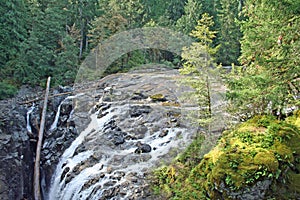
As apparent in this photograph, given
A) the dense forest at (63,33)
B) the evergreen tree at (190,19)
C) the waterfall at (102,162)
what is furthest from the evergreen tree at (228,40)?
the waterfall at (102,162)

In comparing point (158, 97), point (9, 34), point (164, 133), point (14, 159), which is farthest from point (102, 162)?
point (9, 34)

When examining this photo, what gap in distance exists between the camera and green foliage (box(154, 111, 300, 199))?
19.6ft

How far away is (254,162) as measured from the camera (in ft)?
20.1

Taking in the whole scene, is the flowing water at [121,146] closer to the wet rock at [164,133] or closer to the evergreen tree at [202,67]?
the wet rock at [164,133]

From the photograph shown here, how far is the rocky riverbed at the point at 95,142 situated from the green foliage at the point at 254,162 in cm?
270

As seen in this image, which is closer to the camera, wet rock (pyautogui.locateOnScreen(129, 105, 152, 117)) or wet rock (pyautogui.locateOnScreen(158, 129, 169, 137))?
wet rock (pyautogui.locateOnScreen(158, 129, 169, 137))

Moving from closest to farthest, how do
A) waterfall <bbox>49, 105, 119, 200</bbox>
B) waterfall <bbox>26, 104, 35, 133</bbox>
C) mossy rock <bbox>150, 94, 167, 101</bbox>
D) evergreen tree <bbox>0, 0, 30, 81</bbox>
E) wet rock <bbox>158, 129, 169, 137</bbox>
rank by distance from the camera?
waterfall <bbox>49, 105, 119, 200</bbox> < wet rock <bbox>158, 129, 169, 137</bbox> < waterfall <bbox>26, 104, 35, 133</bbox> < mossy rock <bbox>150, 94, 167, 101</bbox> < evergreen tree <bbox>0, 0, 30, 81</bbox>

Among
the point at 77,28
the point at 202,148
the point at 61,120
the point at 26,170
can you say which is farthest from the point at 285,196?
the point at 77,28

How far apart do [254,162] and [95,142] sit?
8.01m

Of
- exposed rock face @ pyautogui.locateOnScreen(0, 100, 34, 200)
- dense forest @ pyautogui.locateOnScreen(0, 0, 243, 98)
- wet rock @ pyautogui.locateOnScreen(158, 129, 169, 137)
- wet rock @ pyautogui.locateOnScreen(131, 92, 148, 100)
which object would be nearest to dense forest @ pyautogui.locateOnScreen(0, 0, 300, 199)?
wet rock @ pyautogui.locateOnScreen(158, 129, 169, 137)

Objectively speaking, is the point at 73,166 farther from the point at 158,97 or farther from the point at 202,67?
the point at 158,97

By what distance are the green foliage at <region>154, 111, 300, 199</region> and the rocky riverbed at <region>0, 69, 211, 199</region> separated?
270 cm

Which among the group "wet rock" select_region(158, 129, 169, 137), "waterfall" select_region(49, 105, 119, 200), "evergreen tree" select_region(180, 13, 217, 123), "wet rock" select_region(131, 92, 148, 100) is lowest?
"waterfall" select_region(49, 105, 119, 200)

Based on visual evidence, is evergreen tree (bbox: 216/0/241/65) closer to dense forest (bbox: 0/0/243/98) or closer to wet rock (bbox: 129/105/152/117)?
dense forest (bbox: 0/0/243/98)
